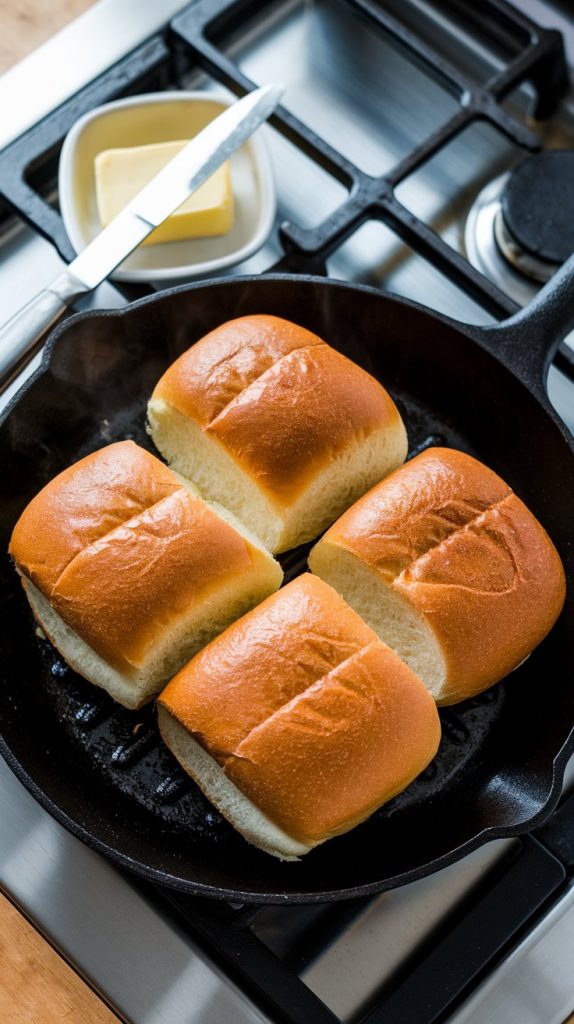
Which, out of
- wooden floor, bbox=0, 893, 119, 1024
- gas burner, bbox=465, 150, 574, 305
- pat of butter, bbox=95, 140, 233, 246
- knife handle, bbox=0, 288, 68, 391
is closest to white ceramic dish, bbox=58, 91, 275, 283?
pat of butter, bbox=95, 140, 233, 246

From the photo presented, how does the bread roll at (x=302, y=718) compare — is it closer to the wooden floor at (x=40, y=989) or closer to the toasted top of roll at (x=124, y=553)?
the toasted top of roll at (x=124, y=553)

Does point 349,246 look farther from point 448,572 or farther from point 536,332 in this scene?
point 448,572

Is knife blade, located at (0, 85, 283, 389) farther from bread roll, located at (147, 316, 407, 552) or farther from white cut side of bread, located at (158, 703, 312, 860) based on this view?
white cut side of bread, located at (158, 703, 312, 860)

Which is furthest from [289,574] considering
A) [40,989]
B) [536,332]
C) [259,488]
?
[40,989]

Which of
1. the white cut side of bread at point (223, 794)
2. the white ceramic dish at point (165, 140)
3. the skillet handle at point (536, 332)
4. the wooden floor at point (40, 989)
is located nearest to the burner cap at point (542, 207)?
the skillet handle at point (536, 332)

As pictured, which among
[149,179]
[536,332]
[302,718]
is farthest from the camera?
[149,179]

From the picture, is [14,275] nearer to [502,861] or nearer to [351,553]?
[351,553]
